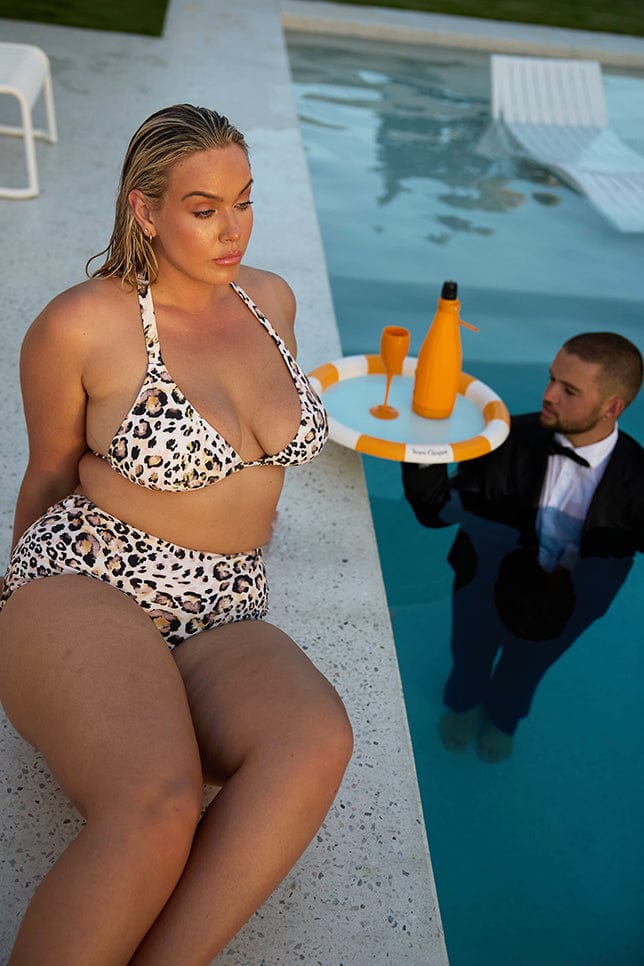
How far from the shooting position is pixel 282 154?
20.5 ft

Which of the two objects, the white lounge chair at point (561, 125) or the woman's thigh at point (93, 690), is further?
the white lounge chair at point (561, 125)

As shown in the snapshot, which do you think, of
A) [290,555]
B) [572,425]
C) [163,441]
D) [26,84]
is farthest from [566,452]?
[26,84]

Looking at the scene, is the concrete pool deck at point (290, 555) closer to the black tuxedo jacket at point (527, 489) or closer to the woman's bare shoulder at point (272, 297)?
the black tuxedo jacket at point (527, 489)

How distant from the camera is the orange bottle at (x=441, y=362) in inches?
143

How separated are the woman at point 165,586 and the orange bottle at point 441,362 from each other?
1199 millimetres

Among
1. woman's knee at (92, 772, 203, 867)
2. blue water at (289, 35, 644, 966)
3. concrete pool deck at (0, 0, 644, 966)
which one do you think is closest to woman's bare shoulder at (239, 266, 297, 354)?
concrete pool deck at (0, 0, 644, 966)

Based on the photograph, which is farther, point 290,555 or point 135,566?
point 290,555

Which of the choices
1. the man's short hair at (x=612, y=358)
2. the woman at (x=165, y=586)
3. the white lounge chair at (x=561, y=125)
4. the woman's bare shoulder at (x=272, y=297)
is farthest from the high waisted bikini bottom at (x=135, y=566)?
the white lounge chair at (x=561, y=125)

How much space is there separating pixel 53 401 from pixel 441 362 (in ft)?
5.89

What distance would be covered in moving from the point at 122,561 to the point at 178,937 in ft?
2.56

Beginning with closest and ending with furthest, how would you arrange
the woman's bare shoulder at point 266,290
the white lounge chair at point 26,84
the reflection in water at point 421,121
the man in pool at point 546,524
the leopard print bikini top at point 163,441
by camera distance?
1. the leopard print bikini top at point 163,441
2. the woman's bare shoulder at point 266,290
3. the man in pool at point 546,524
4. the white lounge chair at point 26,84
5. the reflection in water at point 421,121

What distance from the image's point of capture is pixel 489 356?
5.61m

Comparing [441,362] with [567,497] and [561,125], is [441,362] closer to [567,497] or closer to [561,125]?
[567,497]

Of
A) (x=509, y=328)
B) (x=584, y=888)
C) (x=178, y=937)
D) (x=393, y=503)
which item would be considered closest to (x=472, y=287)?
(x=509, y=328)
